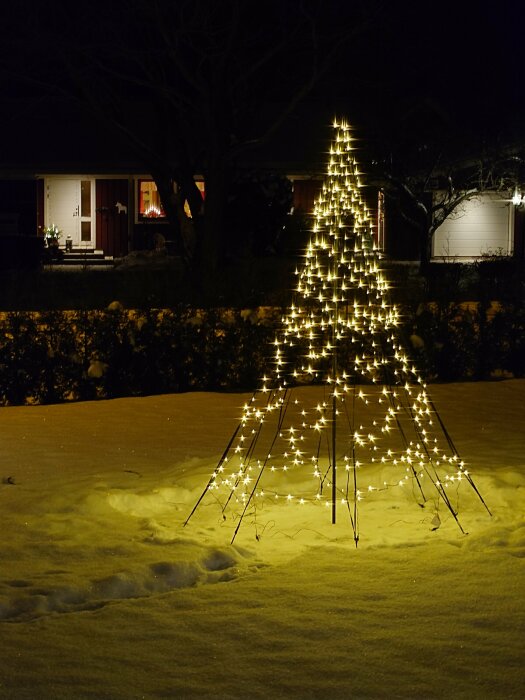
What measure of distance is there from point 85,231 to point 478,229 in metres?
11.8

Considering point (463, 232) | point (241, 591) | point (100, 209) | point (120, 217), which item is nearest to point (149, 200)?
point (120, 217)

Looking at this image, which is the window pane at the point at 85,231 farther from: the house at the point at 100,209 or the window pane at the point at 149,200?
the window pane at the point at 149,200

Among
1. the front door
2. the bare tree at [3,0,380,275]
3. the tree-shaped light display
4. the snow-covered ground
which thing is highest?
the bare tree at [3,0,380,275]

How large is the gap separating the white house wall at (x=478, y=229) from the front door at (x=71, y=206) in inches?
418

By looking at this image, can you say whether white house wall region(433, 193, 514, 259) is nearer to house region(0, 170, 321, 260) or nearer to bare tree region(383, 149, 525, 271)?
bare tree region(383, 149, 525, 271)

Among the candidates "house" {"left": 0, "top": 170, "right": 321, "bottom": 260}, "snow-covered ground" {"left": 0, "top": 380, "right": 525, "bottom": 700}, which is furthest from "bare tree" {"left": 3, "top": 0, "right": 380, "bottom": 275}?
"snow-covered ground" {"left": 0, "top": 380, "right": 525, "bottom": 700}

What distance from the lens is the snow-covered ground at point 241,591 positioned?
14.1 ft

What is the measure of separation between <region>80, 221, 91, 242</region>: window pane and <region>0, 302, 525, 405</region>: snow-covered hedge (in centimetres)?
2098

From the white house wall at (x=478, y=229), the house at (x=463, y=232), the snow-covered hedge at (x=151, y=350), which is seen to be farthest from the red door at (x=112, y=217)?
the snow-covered hedge at (x=151, y=350)

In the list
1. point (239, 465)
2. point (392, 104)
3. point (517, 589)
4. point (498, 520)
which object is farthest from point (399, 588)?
point (392, 104)

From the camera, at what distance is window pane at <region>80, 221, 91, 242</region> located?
33250mm

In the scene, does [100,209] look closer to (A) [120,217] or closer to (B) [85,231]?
(A) [120,217]

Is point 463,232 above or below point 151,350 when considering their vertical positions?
above

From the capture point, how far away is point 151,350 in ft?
39.6
